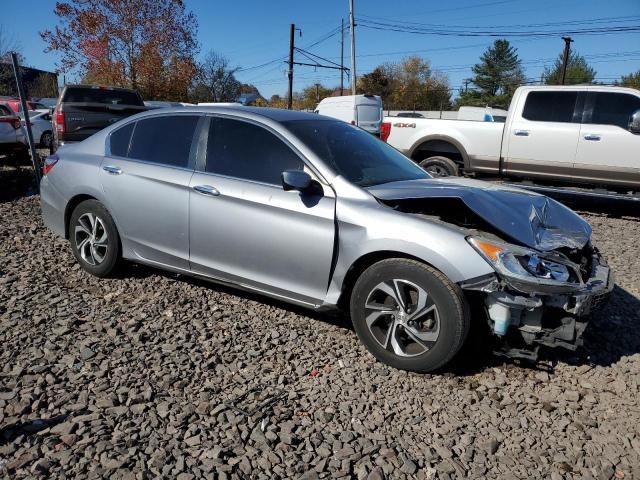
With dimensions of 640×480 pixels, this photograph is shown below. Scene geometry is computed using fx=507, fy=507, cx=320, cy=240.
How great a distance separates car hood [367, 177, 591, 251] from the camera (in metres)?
3.12

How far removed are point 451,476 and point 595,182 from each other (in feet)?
24.3

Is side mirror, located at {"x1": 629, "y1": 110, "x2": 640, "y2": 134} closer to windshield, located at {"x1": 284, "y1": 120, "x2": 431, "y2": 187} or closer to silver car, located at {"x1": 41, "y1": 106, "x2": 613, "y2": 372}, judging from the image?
silver car, located at {"x1": 41, "y1": 106, "x2": 613, "y2": 372}

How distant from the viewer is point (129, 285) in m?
4.59

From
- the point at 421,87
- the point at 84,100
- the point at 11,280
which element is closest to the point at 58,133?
the point at 84,100

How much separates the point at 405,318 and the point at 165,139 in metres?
2.55

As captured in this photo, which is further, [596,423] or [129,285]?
[129,285]

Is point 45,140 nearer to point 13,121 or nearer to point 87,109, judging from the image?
point 13,121

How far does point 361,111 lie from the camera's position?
1603 centimetres

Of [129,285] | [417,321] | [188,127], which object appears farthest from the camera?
[129,285]

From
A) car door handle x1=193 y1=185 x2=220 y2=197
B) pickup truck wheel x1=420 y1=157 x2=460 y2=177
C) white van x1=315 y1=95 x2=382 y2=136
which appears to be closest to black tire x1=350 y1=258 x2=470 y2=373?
car door handle x1=193 y1=185 x2=220 y2=197

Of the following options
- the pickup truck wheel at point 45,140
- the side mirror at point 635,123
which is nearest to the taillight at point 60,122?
the pickup truck wheel at point 45,140

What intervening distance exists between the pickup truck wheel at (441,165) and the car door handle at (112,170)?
6092 millimetres

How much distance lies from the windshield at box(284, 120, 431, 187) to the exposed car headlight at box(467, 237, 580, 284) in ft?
3.40

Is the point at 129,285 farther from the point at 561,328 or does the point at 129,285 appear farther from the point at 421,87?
the point at 421,87
